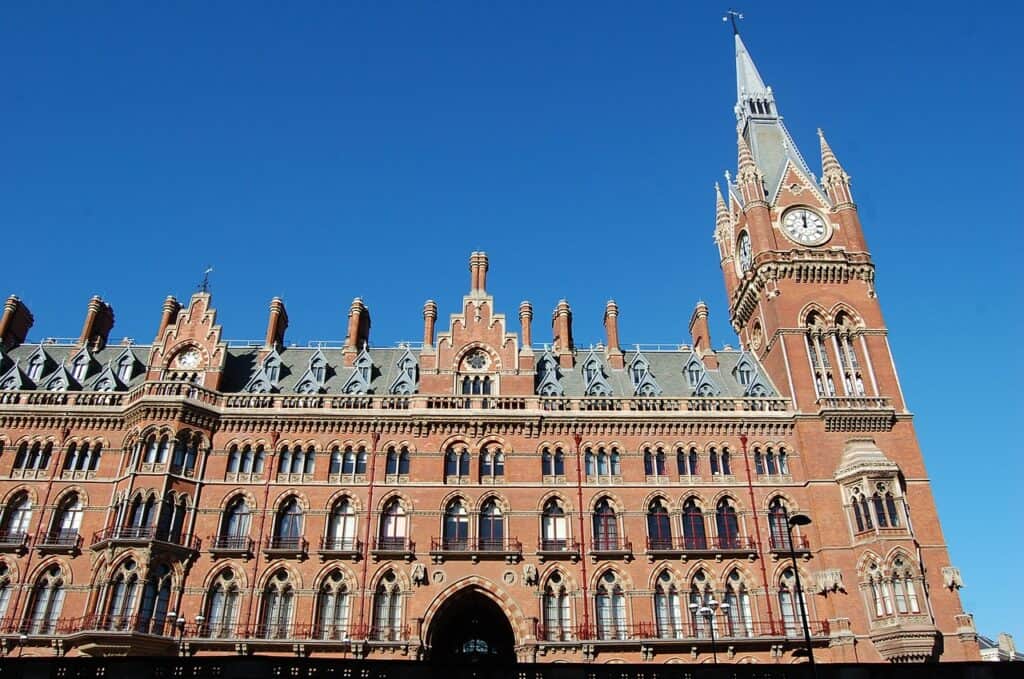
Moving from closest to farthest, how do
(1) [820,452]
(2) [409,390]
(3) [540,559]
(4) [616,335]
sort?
1. (3) [540,559]
2. (1) [820,452]
3. (2) [409,390]
4. (4) [616,335]

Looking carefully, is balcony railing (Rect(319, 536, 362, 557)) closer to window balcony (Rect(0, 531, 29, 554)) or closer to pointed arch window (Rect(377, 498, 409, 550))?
pointed arch window (Rect(377, 498, 409, 550))

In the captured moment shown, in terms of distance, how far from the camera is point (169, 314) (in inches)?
1829

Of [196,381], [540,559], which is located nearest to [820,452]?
[540,559]

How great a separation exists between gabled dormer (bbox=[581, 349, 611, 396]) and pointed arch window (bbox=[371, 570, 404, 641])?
50.8ft

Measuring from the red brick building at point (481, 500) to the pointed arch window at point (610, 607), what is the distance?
0.11m

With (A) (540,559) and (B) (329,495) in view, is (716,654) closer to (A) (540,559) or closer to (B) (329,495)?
(A) (540,559)

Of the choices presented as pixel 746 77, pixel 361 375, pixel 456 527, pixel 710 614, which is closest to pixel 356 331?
pixel 361 375

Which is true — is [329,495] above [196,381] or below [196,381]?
below

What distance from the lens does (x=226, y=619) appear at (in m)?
37.0

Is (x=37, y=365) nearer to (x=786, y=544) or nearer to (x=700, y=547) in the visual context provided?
(x=700, y=547)

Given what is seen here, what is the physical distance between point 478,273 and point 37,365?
2716 centimetres

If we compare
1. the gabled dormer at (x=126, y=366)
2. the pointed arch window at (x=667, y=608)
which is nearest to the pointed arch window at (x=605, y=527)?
the pointed arch window at (x=667, y=608)

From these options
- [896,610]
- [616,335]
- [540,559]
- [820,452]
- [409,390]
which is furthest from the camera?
[616,335]

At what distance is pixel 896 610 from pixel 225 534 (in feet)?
108
